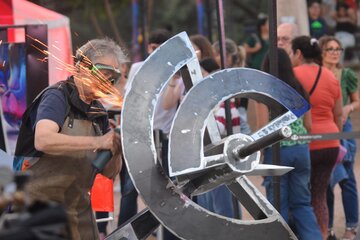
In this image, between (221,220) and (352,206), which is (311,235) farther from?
(221,220)

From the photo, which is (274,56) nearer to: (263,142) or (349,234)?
(263,142)

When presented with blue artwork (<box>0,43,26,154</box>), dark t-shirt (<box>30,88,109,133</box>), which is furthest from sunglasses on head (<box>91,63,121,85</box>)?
blue artwork (<box>0,43,26,154</box>)

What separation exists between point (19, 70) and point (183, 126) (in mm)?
2787

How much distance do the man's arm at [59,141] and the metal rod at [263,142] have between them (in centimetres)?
60

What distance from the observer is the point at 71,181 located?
5.43 meters

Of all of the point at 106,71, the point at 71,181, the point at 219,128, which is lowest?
the point at 219,128

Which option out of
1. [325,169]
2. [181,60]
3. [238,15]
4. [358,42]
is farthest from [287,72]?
[238,15]

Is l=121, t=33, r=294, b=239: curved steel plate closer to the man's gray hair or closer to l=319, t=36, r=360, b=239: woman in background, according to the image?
the man's gray hair

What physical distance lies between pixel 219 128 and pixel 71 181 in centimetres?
267

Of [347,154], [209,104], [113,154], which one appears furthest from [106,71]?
[347,154]

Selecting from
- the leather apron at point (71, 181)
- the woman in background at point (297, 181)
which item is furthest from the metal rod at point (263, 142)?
the woman in background at point (297, 181)

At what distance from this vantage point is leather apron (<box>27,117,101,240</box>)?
5.36 meters

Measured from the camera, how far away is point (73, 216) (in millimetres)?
5484

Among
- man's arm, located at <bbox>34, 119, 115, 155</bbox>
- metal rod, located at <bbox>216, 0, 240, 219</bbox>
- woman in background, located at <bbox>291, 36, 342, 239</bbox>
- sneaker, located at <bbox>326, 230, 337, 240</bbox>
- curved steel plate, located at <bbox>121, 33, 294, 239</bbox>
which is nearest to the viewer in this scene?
curved steel plate, located at <bbox>121, 33, 294, 239</bbox>
